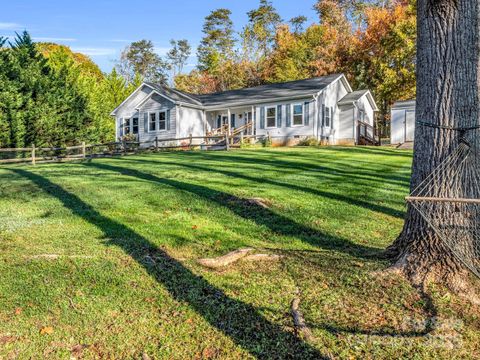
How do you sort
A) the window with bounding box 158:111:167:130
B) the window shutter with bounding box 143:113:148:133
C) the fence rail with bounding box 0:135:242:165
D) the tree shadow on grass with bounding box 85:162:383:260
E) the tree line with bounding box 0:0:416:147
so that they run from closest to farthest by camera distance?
the tree shadow on grass with bounding box 85:162:383:260
the fence rail with bounding box 0:135:242:165
the tree line with bounding box 0:0:416:147
the window with bounding box 158:111:167:130
the window shutter with bounding box 143:113:148:133

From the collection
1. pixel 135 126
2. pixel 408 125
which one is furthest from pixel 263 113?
pixel 135 126

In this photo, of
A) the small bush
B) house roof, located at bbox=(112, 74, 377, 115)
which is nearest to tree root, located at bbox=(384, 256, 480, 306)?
the small bush

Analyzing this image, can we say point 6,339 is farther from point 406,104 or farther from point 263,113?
point 406,104

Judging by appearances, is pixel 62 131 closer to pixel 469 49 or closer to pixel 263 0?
pixel 469 49

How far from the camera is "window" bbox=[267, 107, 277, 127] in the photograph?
2423 centimetres

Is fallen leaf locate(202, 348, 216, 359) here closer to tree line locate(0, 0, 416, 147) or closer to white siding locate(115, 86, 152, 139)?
tree line locate(0, 0, 416, 147)

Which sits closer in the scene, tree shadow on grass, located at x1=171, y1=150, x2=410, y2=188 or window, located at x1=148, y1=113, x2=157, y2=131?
tree shadow on grass, located at x1=171, y1=150, x2=410, y2=188

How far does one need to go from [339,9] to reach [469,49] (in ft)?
127

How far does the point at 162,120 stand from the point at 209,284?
75.0 feet

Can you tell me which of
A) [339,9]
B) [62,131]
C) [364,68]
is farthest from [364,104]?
[62,131]

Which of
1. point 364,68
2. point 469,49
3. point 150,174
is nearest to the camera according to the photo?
point 469,49

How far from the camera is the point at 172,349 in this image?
9.73 feet

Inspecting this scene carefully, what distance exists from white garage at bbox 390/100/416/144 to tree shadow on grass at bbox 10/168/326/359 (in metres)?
20.9

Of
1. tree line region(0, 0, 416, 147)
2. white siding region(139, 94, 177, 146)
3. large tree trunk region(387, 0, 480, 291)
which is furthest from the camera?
white siding region(139, 94, 177, 146)
